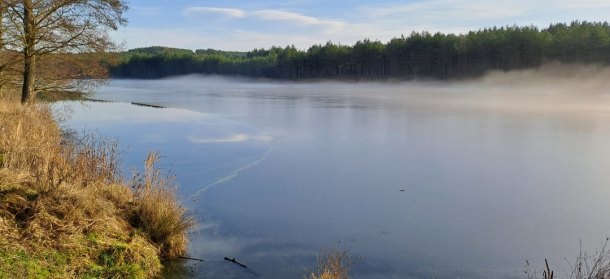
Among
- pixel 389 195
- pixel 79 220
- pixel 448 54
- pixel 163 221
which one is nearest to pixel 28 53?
pixel 163 221

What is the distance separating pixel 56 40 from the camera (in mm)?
13750

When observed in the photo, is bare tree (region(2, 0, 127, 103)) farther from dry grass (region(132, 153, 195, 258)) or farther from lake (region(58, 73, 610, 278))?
dry grass (region(132, 153, 195, 258))

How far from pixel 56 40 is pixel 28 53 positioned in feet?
2.62

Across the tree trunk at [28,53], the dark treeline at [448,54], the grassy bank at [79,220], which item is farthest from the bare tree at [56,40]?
the dark treeline at [448,54]

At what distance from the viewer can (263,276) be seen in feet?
16.1

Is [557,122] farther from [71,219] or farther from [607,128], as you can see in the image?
[71,219]

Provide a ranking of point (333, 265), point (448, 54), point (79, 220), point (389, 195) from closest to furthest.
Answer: point (333, 265) → point (79, 220) → point (389, 195) → point (448, 54)

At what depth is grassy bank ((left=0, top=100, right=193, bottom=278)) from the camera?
408cm

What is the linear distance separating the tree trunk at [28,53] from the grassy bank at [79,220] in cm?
829

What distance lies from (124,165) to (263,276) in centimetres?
537

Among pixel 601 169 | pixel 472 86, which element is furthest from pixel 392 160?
pixel 472 86

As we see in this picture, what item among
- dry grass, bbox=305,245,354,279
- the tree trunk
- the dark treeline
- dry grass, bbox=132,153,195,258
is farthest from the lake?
the dark treeline

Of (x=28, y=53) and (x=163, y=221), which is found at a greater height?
(x=28, y=53)

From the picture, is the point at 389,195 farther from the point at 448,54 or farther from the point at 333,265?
the point at 448,54
